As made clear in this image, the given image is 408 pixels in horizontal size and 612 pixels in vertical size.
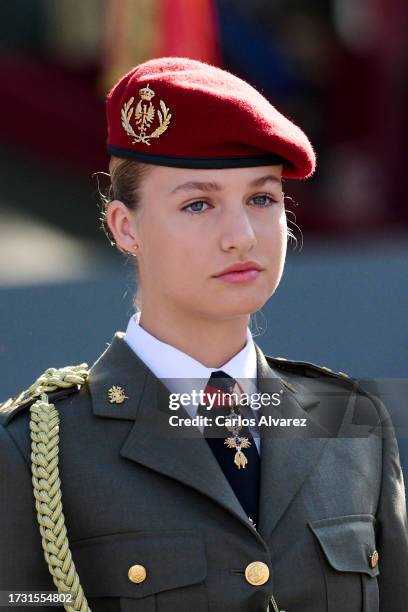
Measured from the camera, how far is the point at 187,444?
2.37 meters

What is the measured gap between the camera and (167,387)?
244 centimetres

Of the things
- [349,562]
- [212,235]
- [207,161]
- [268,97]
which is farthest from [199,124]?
[268,97]

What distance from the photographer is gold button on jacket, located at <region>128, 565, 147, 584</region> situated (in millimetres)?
2273

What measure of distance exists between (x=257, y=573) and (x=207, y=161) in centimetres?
66

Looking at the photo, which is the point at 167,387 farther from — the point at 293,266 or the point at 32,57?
the point at 32,57

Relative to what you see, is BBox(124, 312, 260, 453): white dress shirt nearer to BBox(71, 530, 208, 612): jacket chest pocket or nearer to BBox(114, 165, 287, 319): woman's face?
BBox(114, 165, 287, 319): woman's face

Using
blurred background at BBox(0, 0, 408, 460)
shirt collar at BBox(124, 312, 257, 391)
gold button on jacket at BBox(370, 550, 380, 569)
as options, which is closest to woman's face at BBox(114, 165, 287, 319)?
shirt collar at BBox(124, 312, 257, 391)

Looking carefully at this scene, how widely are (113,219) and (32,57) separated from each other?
5.25 metres

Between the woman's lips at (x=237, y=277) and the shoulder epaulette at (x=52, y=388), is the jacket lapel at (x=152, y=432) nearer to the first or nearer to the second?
the shoulder epaulette at (x=52, y=388)

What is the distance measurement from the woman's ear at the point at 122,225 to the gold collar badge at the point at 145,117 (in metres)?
0.11

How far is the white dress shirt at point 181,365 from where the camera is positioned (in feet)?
7.92

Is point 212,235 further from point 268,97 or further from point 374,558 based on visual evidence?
point 268,97

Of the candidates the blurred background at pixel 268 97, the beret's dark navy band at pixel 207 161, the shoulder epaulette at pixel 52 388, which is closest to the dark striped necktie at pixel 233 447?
the shoulder epaulette at pixel 52 388

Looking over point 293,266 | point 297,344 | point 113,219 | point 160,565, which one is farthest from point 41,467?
point 293,266
